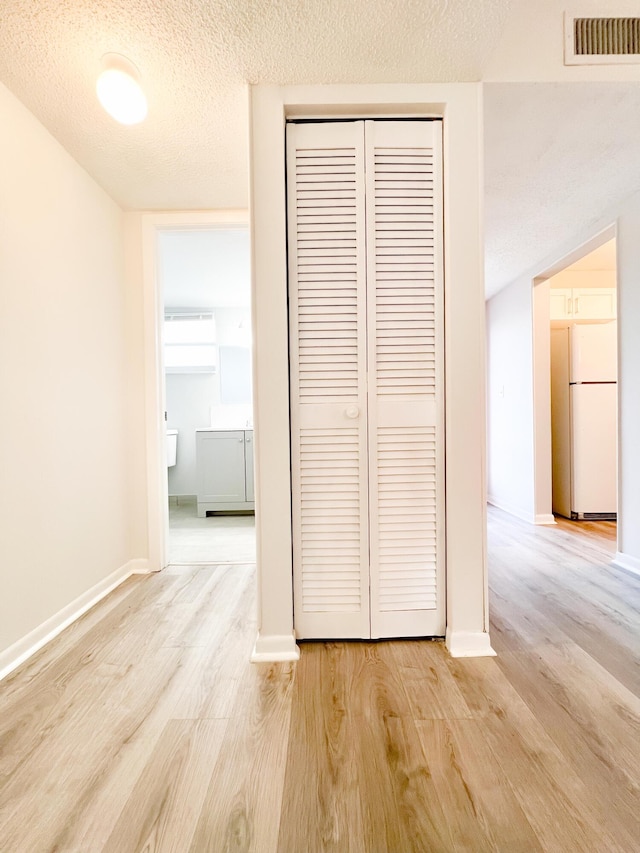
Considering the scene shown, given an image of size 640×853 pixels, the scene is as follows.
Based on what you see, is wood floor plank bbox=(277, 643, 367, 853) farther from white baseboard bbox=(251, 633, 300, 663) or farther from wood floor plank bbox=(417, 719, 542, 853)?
wood floor plank bbox=(417, 719, 542, 853)

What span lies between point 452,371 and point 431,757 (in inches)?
48.8

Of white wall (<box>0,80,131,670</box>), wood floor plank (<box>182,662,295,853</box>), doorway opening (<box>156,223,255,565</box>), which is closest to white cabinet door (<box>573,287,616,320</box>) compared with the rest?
doorway opening (<box>156,223,255,565</box>)

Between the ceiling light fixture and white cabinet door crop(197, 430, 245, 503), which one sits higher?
the ceiling light fixture

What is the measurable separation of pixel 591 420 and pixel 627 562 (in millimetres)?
1514

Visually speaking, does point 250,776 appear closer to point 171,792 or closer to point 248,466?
point 171,792

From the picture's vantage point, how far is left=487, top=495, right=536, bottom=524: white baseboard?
3.92m

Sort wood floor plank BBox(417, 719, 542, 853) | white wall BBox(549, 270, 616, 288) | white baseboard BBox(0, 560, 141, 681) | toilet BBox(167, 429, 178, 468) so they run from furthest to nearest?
toilet BBox(167, 429, 178, 468) < white wall BBox(549, 270, 616, 288) < white baseboard BBox(0, 560, 141, 681) < wood floor plank BBox(417, 719, 542, 853)

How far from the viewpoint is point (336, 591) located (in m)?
1.73

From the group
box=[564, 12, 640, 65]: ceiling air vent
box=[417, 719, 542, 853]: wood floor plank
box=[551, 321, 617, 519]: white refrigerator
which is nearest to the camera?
box=[417, 719, 542, 853]: wood floor plank

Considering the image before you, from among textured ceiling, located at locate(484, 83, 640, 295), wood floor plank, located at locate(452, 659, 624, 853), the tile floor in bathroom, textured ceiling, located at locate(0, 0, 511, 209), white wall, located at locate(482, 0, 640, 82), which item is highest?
white wall, located at locate(482, 0, 640, 82)

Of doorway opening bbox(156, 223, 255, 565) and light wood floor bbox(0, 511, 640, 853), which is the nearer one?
light wood floor bbox(0, 511, 640, 853)

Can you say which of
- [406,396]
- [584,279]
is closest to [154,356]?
[406,396]

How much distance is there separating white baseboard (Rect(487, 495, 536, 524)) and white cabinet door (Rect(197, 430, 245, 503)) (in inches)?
105

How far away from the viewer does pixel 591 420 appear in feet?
12.5
